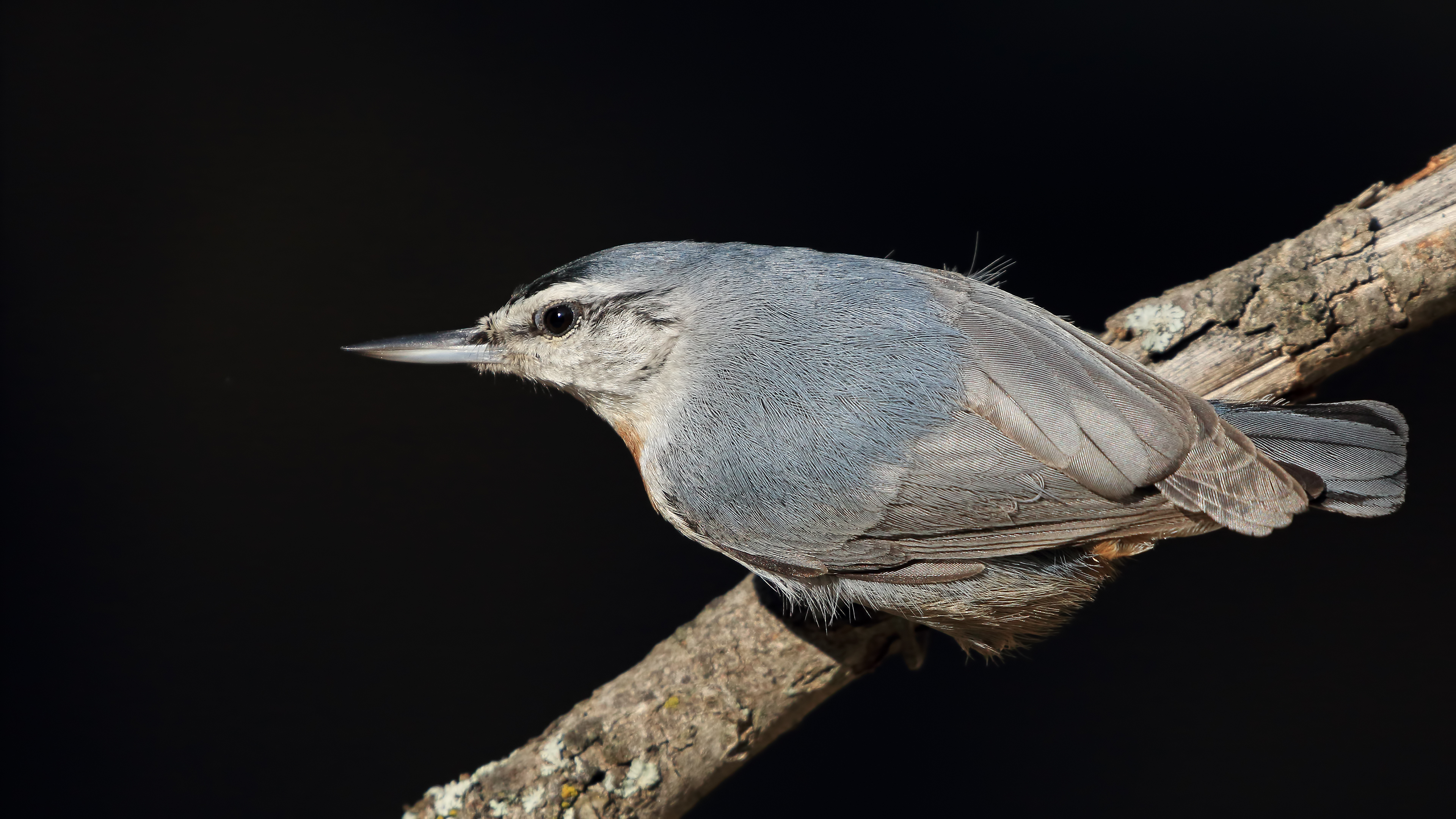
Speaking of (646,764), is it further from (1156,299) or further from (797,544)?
(1156,299)

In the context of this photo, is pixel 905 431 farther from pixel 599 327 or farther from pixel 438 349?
pixel 438 349

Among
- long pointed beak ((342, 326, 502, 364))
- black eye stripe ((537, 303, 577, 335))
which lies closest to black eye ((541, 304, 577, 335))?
black eye stripe ((537, 303, 577, 335))

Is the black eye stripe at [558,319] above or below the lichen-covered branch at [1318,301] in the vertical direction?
above

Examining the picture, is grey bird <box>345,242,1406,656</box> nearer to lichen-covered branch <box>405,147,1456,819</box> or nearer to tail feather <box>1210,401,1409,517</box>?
tail feather <box>1210,401,1409,517</box>

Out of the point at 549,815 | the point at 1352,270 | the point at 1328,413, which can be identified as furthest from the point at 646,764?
the point at 1352,270

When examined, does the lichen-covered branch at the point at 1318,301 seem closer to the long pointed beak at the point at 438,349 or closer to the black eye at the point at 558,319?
the black eye at the point at 558,319

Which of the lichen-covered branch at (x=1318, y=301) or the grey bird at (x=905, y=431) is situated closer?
the grey bird at (x=905, y=431)

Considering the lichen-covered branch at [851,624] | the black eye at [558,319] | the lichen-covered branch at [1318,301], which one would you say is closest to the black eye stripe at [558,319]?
the black eye at [558,319]
